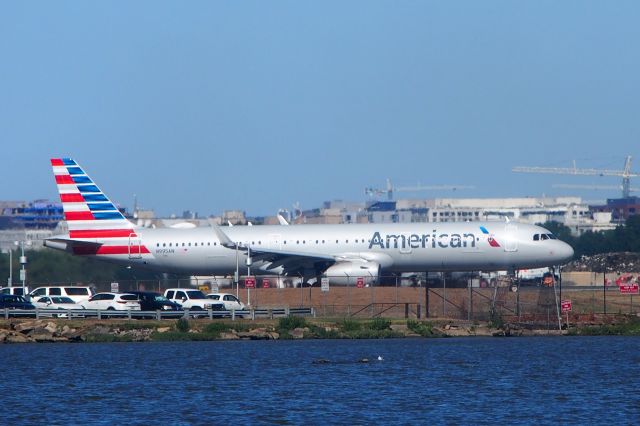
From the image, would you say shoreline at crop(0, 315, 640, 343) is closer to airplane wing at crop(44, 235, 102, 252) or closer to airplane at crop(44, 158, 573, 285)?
airplane at crop(44, 158, 573, 285)

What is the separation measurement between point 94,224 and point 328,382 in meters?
43.1

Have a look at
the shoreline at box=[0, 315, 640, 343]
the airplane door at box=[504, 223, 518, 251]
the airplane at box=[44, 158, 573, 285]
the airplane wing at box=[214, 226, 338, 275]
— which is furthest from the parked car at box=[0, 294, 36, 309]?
the airplane door at box=[504, 223, 518, 251]

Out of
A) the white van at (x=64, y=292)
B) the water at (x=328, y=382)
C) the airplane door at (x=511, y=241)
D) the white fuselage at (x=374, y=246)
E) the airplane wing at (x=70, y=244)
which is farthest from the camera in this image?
the airplane wing at (x=70, y=244)

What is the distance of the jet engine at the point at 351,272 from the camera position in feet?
258

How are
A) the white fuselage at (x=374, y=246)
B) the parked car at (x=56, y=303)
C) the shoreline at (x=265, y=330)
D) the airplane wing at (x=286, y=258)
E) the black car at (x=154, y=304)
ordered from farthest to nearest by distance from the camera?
the airplane wing at (x=286, y=258), the white fuselage at (x=374, y=246), the parked car at (x=56, y=303), the black car at (x=154, y=304), the shoreline at (x=265, y=330)

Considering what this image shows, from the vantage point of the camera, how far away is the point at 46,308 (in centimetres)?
6756

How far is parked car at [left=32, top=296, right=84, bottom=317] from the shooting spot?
6925cm

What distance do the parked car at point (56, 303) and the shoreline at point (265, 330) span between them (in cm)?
566

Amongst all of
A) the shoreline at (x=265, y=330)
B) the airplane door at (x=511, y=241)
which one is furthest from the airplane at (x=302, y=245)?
the shoreline at (x=265, y=330)

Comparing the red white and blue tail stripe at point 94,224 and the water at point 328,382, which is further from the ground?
the red white and blue tail stripe at point 94,224

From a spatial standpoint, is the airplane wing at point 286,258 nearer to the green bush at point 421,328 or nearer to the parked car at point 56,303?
the parked car at point 56,303

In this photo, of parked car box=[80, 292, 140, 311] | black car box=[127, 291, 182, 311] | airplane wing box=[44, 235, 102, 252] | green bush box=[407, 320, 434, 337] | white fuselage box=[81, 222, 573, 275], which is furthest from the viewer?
airplane wing box=[44, 235, 102, 252]

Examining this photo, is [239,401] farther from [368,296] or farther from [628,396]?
[368,296]

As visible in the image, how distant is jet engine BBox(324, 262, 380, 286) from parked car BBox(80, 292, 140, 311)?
14779 mm
